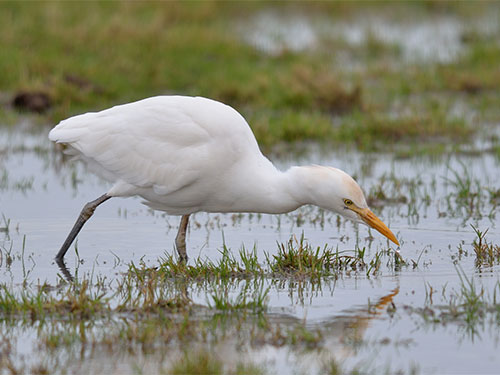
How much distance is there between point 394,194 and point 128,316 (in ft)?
14.4

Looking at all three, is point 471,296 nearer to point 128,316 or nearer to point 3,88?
point 128,316

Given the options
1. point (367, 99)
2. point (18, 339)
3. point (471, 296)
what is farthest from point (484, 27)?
point (18, 339)

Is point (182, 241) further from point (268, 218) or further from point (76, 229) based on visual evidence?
point (268, 218)

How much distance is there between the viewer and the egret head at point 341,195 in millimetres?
6633

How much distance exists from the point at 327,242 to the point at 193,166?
1503 mm

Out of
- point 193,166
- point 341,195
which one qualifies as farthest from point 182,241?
point 341,195

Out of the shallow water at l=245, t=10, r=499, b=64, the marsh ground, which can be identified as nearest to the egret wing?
the marsh ground

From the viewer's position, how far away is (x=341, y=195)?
21.9 ft

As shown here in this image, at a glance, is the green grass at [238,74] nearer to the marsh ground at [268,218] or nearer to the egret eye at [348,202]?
the marsh ground at [268,218]

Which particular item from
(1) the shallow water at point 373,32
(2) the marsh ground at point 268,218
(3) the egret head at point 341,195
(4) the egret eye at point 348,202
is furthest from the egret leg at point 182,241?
(1) the shallow water at point 373,32

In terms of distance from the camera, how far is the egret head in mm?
6633

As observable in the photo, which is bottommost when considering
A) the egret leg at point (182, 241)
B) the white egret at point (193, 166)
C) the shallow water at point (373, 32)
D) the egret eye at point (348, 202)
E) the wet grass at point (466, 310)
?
the wet grass at point (466, 310)

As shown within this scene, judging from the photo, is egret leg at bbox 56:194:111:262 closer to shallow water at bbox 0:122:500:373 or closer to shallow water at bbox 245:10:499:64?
shallow water at bbox 0:122:500:373

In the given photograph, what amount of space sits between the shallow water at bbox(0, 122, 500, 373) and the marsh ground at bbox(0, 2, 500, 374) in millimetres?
24
